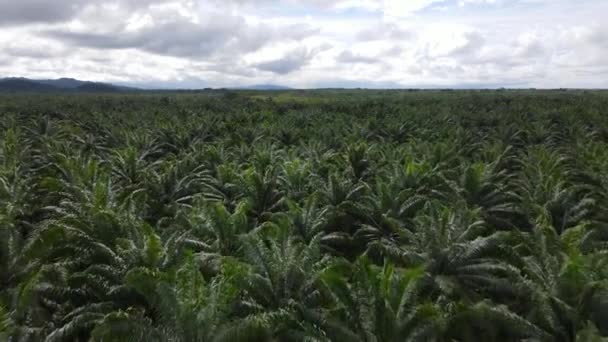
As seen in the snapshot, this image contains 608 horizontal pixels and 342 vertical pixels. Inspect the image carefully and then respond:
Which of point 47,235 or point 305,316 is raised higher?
point 47,235

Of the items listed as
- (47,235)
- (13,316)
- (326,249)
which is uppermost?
(47,235)

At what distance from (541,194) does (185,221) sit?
20045 mm

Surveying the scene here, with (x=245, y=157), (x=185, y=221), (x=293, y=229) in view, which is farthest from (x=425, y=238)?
(x=245, y=157)

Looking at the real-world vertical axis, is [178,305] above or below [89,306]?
above

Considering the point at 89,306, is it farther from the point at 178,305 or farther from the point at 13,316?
the point at 178,305

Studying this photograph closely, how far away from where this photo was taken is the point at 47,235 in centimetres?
1902

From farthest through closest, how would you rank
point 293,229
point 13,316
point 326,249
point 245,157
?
1. point 245,157
2. point 326,249
3. point 293,229
4. point 13,316

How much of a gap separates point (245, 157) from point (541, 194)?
23.9 meters

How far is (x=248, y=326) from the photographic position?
13820 millimetres

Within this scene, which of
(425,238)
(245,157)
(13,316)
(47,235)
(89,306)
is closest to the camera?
(13,316)

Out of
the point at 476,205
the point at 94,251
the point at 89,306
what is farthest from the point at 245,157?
the point at 89,306

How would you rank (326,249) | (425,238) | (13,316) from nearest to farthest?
(13,316) → (425,238) → (326,249)

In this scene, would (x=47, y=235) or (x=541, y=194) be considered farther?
(x=541, y=194)

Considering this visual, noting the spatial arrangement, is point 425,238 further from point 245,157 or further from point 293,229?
point 245,157
